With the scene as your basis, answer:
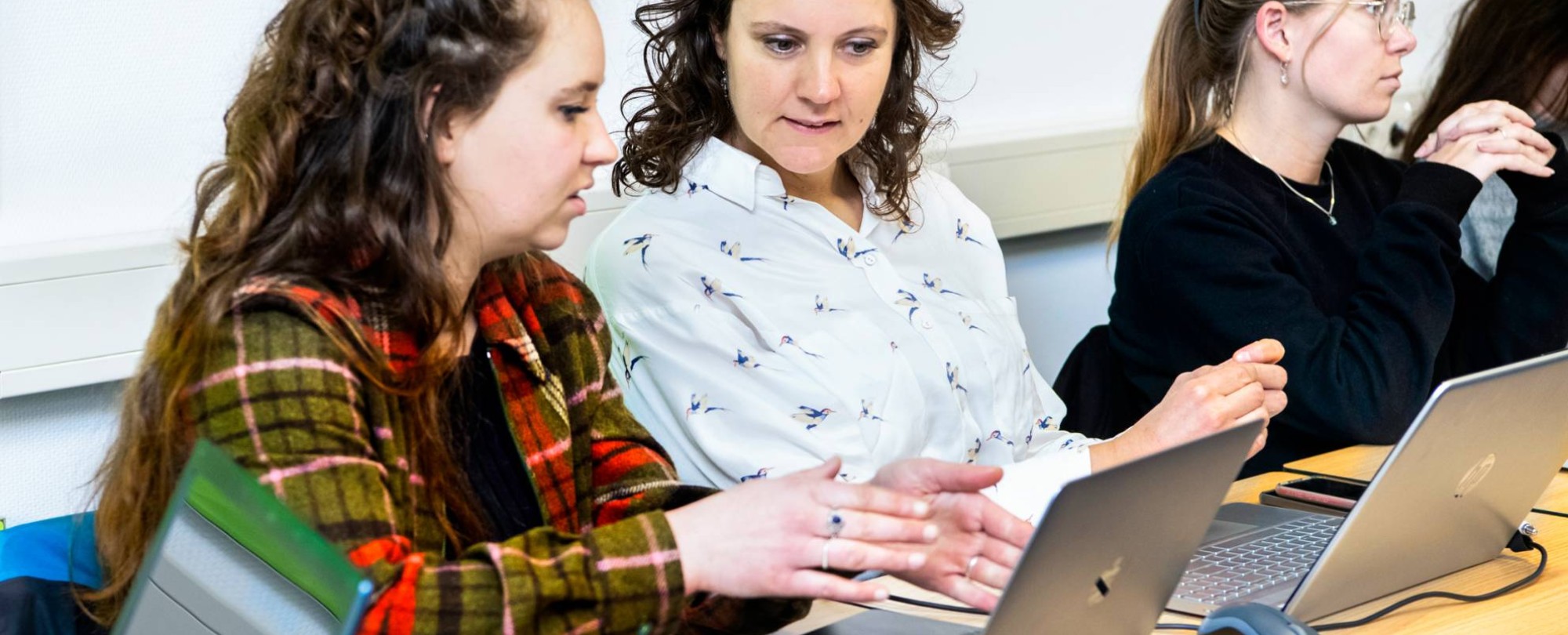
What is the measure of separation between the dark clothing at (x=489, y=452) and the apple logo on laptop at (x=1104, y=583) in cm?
50

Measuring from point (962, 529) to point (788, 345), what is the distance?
554 millimetres

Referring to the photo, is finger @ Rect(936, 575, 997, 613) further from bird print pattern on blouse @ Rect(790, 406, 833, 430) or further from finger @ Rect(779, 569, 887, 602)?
bird print pattern on blouse @ Rect(790, 406, 833, 430)

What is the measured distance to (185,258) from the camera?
3.96ft

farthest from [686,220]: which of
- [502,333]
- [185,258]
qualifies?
[185,258]

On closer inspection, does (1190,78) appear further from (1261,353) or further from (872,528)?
(872,528)

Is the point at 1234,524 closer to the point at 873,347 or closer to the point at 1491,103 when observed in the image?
the point at 873,347

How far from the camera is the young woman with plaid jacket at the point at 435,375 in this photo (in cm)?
98

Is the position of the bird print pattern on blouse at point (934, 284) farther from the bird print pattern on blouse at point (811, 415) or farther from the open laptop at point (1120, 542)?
the open laptop at point (1120, 542)

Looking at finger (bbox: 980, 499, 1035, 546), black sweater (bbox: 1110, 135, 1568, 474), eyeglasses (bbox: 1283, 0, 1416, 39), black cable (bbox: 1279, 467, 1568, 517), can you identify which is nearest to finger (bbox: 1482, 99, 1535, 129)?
black sweater (bbox: 1110, 135, 1568, 474)

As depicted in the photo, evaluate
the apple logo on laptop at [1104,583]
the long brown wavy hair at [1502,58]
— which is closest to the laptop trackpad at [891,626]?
the apple logo on laptop at [1104,583]

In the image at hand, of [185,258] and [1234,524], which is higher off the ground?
[185,258]

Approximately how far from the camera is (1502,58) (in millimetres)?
2303

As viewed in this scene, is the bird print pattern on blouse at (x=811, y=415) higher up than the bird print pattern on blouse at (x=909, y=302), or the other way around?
the bird print pattern on blouse at (x=909, y=302)

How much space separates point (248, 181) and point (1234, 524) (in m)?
1.00
